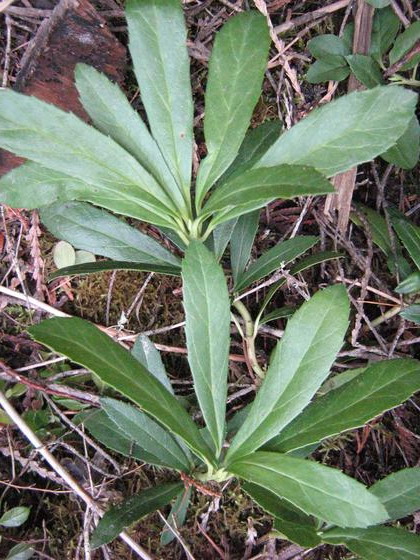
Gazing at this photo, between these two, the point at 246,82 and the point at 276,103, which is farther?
the point at 276,103

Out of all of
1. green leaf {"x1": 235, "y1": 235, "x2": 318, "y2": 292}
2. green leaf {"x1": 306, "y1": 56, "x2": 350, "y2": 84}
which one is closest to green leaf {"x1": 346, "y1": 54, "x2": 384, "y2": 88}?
green leaf {"x1": 306, "y1": 56, "x2": 350, "y2": 84}

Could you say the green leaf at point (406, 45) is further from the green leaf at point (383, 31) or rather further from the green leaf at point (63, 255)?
the green leaf at point (63, 255)

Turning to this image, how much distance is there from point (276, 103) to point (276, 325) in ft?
2.30

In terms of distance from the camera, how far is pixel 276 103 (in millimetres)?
1780

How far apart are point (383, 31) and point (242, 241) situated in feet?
2.55

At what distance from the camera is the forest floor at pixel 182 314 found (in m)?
1.57

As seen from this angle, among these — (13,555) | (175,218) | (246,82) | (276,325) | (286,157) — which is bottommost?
(13,555)

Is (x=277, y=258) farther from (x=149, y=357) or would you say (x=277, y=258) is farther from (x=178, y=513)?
(x=178, y=513)

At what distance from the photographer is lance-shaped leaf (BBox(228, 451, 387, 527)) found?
111 cm

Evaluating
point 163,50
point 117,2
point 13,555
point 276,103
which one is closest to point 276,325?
point 276,103

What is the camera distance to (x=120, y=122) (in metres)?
1.35

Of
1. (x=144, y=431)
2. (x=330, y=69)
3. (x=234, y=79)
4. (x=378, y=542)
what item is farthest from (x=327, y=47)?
(x=378, y=542)

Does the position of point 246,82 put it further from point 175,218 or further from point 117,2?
point 117,2

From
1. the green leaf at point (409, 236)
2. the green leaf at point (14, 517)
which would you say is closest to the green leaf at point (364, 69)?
the green leaf at point (409, 236)
